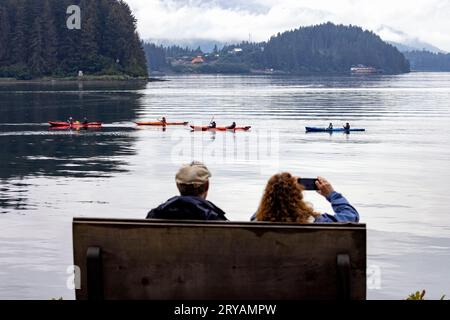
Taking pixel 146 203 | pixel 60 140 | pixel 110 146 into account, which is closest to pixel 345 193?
pixel 146 203

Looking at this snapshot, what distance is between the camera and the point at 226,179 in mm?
51531

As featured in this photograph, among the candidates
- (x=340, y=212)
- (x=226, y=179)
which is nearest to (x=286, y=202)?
(x=340, y=212)

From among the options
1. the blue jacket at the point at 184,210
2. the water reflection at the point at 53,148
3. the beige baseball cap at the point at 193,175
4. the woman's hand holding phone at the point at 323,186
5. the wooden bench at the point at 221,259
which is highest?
the beige baseball cap at the point at 193,175

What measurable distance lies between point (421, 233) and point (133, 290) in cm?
2570

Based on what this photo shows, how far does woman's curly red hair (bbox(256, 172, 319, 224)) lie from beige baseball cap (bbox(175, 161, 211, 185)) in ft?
2.29

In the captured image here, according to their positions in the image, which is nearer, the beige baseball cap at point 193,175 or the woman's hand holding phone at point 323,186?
the beige baseball cap at point 193,175

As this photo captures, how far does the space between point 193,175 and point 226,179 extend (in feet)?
140

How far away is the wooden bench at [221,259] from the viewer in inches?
320

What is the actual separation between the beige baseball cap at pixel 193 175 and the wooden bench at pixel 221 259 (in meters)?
0.72

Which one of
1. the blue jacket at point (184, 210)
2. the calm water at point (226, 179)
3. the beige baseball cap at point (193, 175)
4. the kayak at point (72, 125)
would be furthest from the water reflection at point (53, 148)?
the blue jacket at point (184, 210)

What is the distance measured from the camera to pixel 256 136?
93688 mm

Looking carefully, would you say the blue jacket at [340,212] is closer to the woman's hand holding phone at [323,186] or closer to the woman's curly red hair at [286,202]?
the woman's hand holding phone at [323,186]

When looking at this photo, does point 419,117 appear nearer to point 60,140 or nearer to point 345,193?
point 60,140
